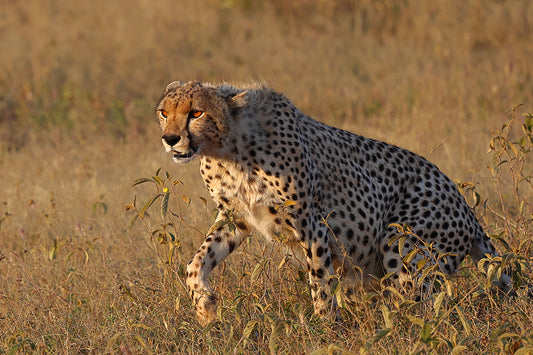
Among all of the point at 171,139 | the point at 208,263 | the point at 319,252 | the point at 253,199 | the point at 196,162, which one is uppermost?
the point at 171,139

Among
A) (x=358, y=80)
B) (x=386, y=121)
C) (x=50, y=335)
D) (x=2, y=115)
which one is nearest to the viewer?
(x=50, y=335)

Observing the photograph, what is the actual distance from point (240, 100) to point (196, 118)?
0.26m

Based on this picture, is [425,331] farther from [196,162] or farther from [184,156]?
[196,162]

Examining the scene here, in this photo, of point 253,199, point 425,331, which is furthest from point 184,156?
point 425,331

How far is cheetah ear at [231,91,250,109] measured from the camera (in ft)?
11.0

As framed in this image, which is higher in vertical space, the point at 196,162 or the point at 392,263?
the point at 392,263

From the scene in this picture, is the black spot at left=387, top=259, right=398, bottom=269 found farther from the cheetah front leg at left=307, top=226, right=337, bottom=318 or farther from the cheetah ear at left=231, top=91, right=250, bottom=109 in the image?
the cheetah ear at left=231, top=91, right=250, bottom=109

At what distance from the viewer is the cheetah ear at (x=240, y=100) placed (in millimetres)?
3359

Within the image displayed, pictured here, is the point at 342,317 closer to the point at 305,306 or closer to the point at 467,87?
the point at 305,306

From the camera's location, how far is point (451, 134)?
630 cm

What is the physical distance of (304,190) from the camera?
3.36m

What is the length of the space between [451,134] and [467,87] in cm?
139

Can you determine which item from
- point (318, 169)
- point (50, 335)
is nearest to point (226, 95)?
point (318, 169)

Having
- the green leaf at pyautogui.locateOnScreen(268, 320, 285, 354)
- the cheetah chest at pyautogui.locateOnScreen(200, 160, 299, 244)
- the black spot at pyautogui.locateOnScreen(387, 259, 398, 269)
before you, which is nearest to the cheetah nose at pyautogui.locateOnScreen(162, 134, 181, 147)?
the cheetah chest at pyautogui.locateOnScreen(200, 160, 299, 244)
